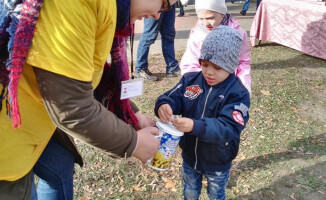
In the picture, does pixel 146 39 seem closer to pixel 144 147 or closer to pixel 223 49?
pixel 223 49

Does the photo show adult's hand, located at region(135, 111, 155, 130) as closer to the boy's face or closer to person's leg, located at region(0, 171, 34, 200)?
person's leg, located at region(0, 171, 34, 200)

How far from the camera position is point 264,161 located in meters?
2.79

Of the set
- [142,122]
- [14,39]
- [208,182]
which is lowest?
[208,182]

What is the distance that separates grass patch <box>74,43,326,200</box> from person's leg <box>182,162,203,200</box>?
1.29 ft

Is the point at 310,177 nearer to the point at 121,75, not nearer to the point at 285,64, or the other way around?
the point at 121,75

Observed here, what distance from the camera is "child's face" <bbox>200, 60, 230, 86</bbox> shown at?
5.41ft

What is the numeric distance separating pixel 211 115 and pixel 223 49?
1.19 feet

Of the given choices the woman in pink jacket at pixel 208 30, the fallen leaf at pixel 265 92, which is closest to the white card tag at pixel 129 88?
the woman in pink jacket at pixel 208 30

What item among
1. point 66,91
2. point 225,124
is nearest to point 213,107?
point 225,124

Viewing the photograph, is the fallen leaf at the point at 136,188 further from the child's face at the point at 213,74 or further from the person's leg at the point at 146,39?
the person's leg at the point at 146,39

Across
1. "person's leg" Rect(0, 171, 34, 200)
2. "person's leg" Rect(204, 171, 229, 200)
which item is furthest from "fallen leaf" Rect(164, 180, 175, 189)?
"person's leg" Rect(0, 171, 34, 200)

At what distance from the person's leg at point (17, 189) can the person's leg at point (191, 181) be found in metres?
0.97

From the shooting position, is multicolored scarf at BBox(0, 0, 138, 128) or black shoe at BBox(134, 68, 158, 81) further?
black shoe at BBox(134, 68, 158, 81)

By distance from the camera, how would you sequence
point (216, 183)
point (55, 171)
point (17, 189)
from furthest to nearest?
point (216, 183) → point (55, 171) → point (17, 189)
